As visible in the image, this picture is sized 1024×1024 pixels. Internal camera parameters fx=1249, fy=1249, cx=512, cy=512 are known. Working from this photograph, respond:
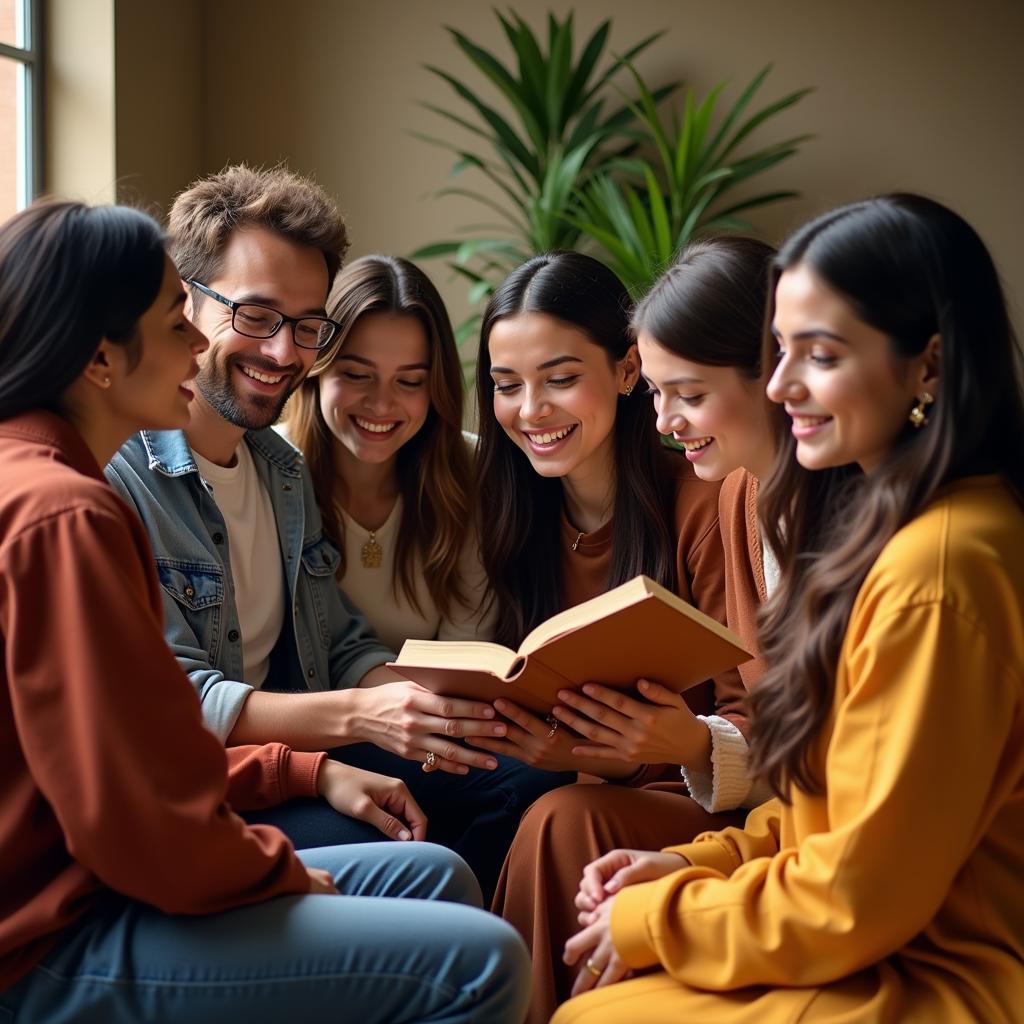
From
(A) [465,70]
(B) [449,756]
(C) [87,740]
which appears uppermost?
(A) [465,70]

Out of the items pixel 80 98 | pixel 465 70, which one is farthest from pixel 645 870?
pixel 465 70

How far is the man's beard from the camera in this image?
210 cm

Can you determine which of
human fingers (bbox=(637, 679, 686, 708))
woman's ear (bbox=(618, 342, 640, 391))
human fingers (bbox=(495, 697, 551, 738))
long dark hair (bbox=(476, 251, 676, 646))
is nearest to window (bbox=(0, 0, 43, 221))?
long dark hair (bbox=(476, 251, 676, 646))

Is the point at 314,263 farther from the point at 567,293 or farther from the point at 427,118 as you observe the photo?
the point at 427,118

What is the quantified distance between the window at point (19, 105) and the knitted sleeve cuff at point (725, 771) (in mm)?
2829

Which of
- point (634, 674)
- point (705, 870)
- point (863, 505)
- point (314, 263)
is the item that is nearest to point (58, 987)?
point (705, 870)

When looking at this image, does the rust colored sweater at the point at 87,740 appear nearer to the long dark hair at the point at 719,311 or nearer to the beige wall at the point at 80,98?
the long dark hair at the point at 719,311

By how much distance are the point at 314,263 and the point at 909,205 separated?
120 centimetres

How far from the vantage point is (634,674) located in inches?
66.0

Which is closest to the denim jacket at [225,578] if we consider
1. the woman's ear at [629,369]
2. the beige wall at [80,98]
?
the woman's ear at [629,369]

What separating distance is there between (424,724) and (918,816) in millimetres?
872

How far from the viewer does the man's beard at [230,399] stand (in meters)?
2.10

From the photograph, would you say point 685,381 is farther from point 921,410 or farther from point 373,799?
point 373,799

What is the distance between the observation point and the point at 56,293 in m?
1.32
